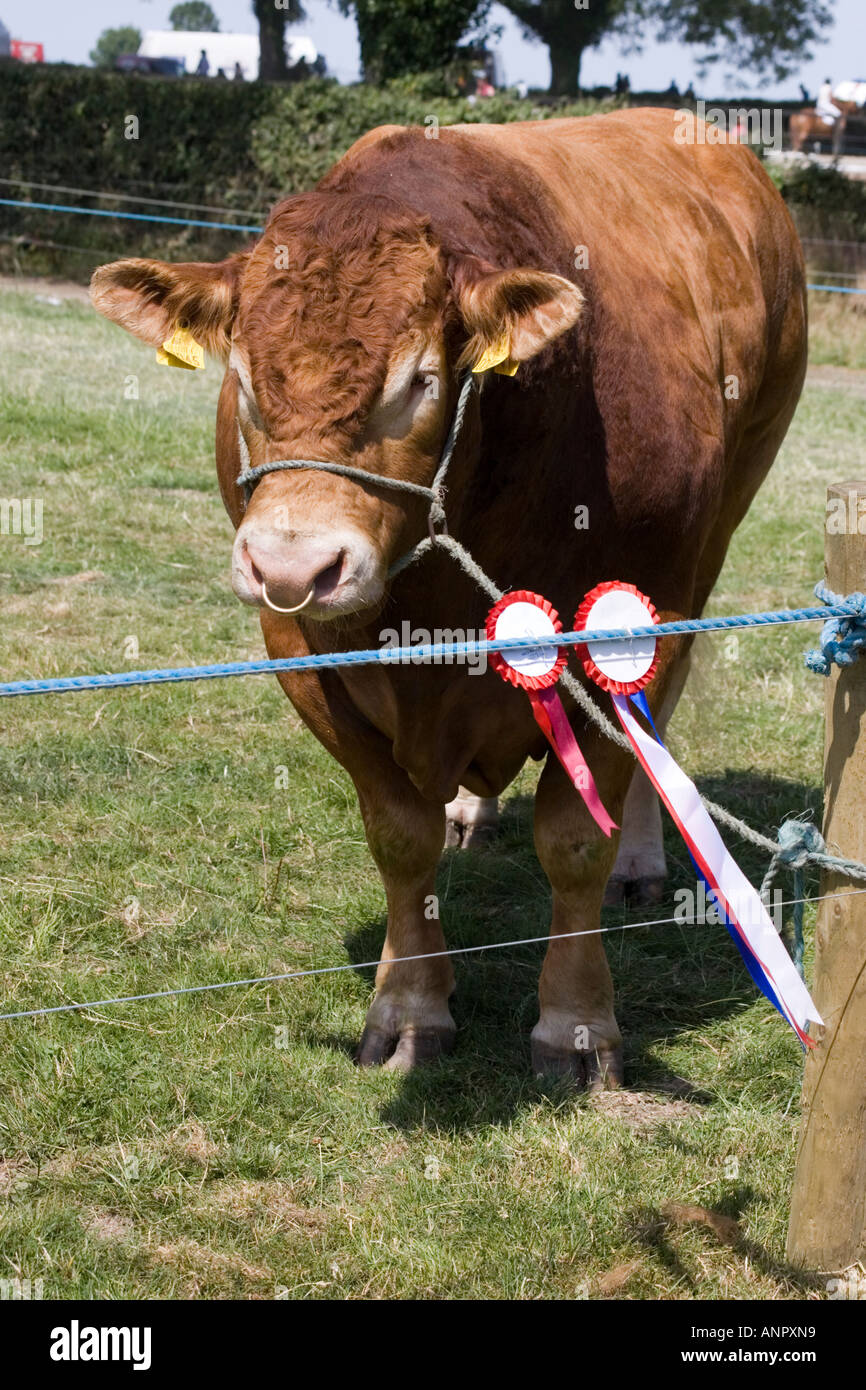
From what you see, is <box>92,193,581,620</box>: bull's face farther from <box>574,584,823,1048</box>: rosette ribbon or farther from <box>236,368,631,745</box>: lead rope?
<box>574,584,823,1048</box>: rosette ribbon

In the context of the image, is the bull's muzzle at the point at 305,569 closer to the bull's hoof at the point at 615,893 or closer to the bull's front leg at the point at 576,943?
the bull's front leg at the point at 576,943

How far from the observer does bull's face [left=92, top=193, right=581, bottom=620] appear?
91.4 inches

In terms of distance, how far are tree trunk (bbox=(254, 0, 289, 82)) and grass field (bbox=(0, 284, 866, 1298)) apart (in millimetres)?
21938

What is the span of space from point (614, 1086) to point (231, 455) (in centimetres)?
173

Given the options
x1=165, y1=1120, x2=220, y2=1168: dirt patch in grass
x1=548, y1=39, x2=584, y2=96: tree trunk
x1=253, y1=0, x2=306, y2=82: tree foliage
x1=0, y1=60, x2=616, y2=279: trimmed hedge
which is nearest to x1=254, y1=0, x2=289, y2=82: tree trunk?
x1=253, y1=0, x2=306, y2=82: tree foliage

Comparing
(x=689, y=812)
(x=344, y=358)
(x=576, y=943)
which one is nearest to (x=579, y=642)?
(x=689, y=812)

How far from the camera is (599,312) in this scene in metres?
3.15

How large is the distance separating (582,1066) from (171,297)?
1.90 m

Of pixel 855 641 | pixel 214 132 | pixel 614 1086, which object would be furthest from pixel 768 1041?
pixel 214 132

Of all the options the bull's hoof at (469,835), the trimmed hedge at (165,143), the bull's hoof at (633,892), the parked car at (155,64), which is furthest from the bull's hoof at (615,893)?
the parked car at (155,64)

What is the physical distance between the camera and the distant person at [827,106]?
2159 centimetres

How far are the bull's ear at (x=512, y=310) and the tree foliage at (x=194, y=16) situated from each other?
108753mm

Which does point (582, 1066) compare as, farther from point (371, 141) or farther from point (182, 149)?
point (182, 149)
